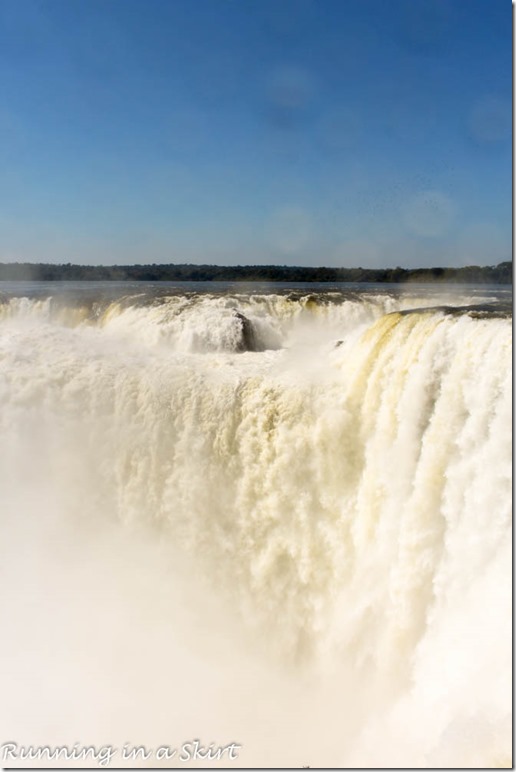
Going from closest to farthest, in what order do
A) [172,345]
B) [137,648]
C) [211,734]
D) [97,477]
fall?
[211,734] < [137,648] < [97,477] < [172,345]

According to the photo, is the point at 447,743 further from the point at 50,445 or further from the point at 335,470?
the point at 50,445

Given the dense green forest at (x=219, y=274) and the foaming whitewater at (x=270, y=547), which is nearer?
the foaming whitewater at (x=270, y=547)

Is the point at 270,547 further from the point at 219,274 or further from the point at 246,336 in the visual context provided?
the point at 219,274

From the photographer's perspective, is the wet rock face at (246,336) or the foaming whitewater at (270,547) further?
the wet rock face at (246,336)

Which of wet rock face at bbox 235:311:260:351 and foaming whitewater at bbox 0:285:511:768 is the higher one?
wet rock face at bbox 235:311:260:351

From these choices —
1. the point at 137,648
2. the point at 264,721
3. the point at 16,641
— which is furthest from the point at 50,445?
the point at 264,721

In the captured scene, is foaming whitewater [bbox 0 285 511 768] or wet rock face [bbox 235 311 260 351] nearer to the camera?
foaming whitewater [bbox 0 285 511 768]

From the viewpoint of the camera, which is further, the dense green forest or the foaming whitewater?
the dense green forest

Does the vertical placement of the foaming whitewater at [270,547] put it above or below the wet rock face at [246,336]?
below
